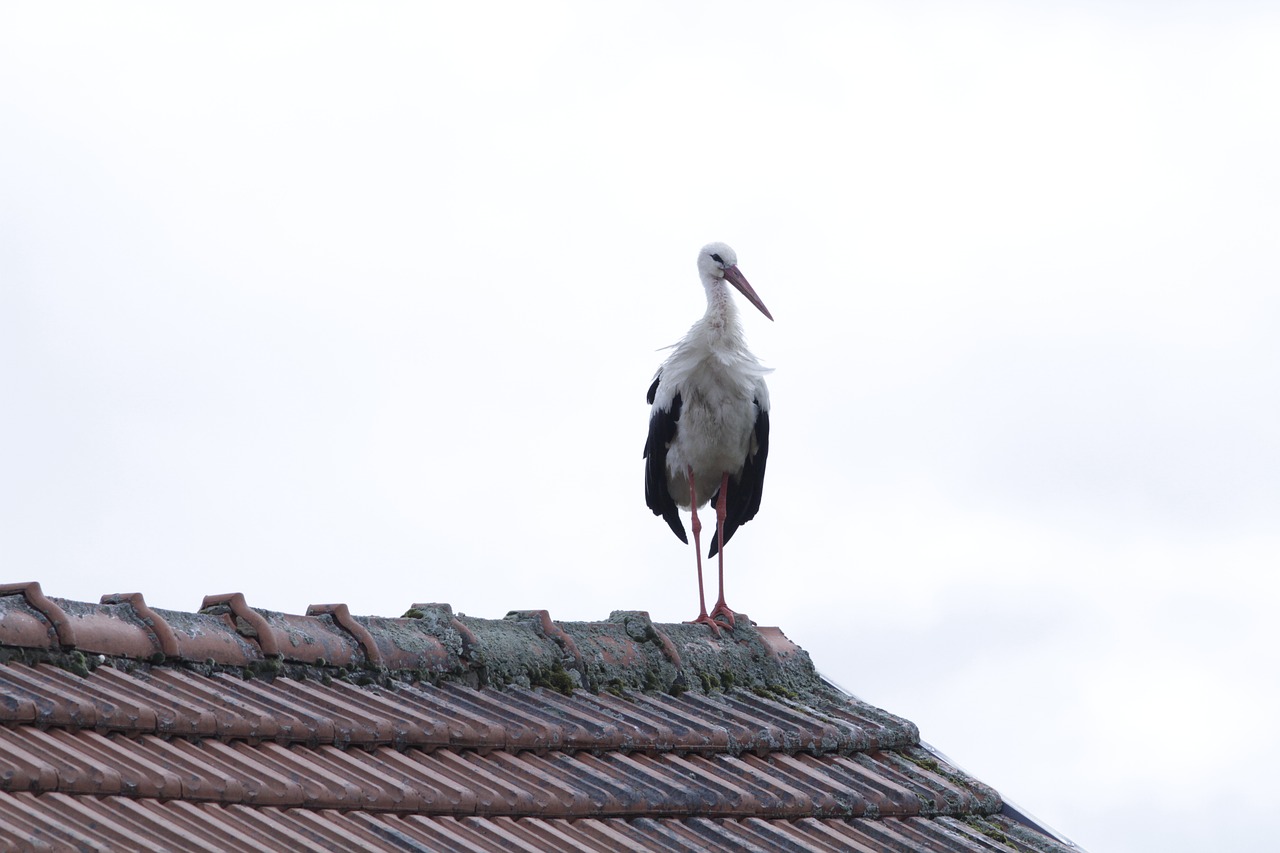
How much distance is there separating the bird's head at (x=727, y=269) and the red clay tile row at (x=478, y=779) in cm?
329

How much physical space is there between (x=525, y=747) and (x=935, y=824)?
4.23 feet

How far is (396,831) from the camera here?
3.22m

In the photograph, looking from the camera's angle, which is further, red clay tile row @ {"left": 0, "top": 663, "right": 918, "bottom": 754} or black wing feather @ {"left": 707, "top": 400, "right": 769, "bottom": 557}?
black wing feather @ {"left": 707, "top": 400, "right": 769, "bottom": 557}

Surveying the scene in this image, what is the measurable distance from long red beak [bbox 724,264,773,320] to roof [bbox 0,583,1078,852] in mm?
2857

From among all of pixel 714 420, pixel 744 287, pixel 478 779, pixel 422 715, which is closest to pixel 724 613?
pixel 714 420

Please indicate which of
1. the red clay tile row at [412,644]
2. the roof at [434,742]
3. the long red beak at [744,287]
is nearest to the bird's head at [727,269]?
the long red beak at [744,287]

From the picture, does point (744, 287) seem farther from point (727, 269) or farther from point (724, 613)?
point (724, 613)

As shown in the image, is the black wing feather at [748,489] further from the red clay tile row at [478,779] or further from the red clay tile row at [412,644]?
the red clay tile row at [478,779]

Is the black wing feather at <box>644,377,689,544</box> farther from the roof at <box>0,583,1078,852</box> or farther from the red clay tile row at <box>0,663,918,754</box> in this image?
the red clay tile row at <box>0,663,918,754</box>

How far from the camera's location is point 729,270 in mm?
7879

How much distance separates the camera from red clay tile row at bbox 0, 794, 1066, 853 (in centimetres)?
271

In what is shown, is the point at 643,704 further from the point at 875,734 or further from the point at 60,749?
the point at 60,749

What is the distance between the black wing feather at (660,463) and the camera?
736 centimetres

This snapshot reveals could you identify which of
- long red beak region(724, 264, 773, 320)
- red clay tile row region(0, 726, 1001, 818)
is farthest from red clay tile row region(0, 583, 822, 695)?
long red beak region(724, 264, 773, 320)
